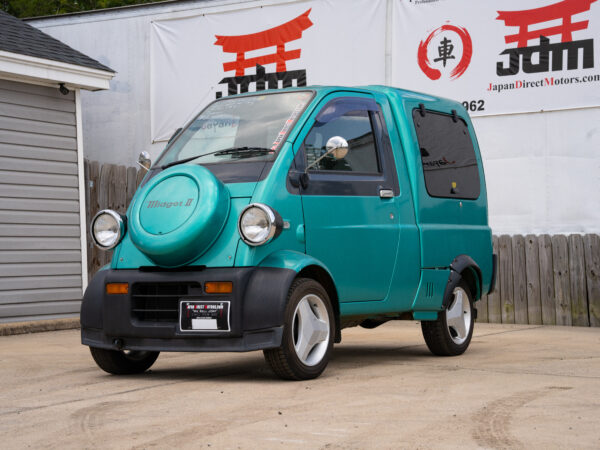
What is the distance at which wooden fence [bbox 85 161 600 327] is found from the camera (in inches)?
479

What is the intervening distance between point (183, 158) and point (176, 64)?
8515mm

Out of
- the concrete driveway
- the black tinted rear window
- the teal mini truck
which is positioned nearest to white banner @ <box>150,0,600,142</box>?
the black tinted rear window

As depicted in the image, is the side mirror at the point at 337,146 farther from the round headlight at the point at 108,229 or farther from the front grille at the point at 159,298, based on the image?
the round headlight at the point at 108,229

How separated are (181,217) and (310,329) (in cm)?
117

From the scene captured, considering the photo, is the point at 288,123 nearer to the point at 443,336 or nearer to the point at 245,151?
the point at 245,151

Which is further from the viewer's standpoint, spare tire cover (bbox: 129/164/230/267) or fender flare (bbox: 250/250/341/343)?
spare tire cover (bbox: 129/164/230/267)

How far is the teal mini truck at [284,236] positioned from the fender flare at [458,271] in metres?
0.01

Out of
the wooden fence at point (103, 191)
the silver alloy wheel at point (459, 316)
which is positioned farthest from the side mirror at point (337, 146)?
the wooden fence at point (103, 191)

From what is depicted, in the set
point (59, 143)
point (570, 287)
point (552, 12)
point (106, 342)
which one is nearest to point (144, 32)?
point (59, 143)

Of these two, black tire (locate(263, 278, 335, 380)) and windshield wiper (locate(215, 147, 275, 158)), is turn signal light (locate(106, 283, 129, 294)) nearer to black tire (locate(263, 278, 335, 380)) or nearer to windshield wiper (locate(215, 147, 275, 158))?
black tire (locate(263, 278, 335, 380))

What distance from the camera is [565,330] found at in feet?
38.3

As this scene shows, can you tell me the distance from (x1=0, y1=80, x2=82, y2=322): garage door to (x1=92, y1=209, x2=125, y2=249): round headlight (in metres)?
5.44

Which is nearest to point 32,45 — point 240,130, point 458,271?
point 240,130

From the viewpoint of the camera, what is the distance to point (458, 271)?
844 cm
